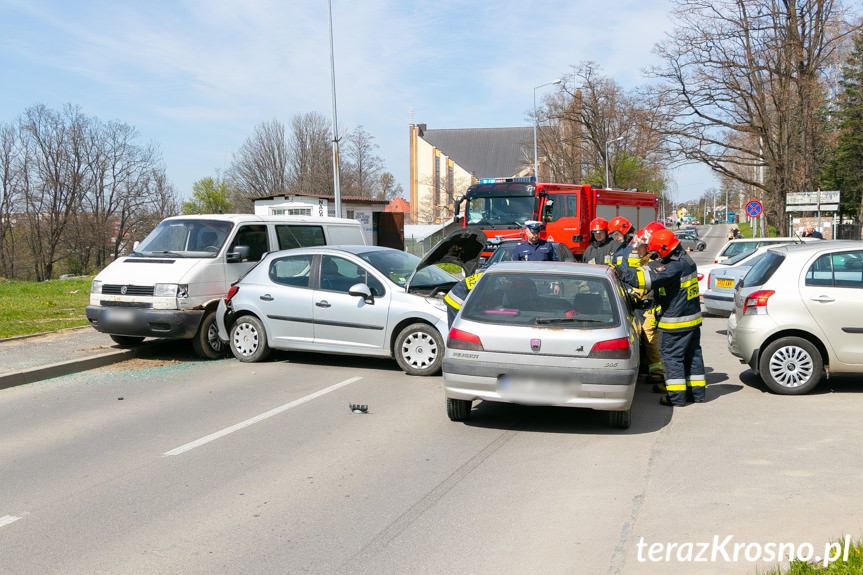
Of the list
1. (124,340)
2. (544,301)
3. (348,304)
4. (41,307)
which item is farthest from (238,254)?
(41,307)

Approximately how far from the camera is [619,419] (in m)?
6.62

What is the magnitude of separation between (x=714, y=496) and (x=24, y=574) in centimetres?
423

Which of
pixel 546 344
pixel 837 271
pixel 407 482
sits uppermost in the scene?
pixel 837 271

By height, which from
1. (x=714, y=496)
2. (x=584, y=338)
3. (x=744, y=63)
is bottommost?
(x=714, y=496)

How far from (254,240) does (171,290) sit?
5.94ft

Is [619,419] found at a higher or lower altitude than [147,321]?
lower

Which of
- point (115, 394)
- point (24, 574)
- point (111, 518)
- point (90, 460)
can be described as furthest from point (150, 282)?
point (24, 574)

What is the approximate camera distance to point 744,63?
28391mm

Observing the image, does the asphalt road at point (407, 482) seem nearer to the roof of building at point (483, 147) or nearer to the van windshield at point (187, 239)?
the van windshield at point (187, 239)

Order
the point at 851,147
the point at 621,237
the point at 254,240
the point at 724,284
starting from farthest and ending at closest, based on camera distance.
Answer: the point at 851,147 < the point at 724,284 < the point at 254,240 < the point at 621,237

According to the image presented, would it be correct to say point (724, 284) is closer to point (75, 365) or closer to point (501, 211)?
point (501, 211)

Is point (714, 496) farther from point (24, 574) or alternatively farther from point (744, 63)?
point (744, 63)

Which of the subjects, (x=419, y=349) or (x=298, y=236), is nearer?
(x=419, y=349)

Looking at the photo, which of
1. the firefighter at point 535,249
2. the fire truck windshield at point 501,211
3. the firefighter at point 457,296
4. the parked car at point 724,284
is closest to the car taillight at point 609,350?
the firefighter at point 457,296
